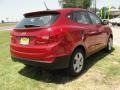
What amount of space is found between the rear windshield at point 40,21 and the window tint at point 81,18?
0.79m

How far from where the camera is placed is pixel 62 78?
6094 millimetres

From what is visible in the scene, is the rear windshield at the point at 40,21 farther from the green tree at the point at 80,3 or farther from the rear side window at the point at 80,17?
the green tree at the point at 80,3

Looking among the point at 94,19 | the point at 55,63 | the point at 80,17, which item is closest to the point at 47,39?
the point at 55,63

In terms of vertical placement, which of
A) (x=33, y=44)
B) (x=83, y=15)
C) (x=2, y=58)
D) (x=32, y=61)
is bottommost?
(x=2, y=58)

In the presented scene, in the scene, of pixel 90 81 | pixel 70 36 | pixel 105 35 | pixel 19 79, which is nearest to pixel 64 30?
pixel 70 36

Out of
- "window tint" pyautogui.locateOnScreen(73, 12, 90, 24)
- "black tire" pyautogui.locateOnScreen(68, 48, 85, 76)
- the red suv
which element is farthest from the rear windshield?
"black tire" pyautogui.locateOnScreen(68, 48, 85, 76)

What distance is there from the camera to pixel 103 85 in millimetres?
5512

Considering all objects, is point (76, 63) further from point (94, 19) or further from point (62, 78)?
point (94, 19)

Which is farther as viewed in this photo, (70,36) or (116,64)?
(116,64)

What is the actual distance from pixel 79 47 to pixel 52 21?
43.4 inches

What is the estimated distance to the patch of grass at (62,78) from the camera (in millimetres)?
5562

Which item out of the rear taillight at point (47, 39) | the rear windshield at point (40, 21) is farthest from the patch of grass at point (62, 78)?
the rear windshield at point (40, 21)

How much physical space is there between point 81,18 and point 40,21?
1.44m

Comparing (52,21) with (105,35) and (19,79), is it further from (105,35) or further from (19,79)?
(105,35)
